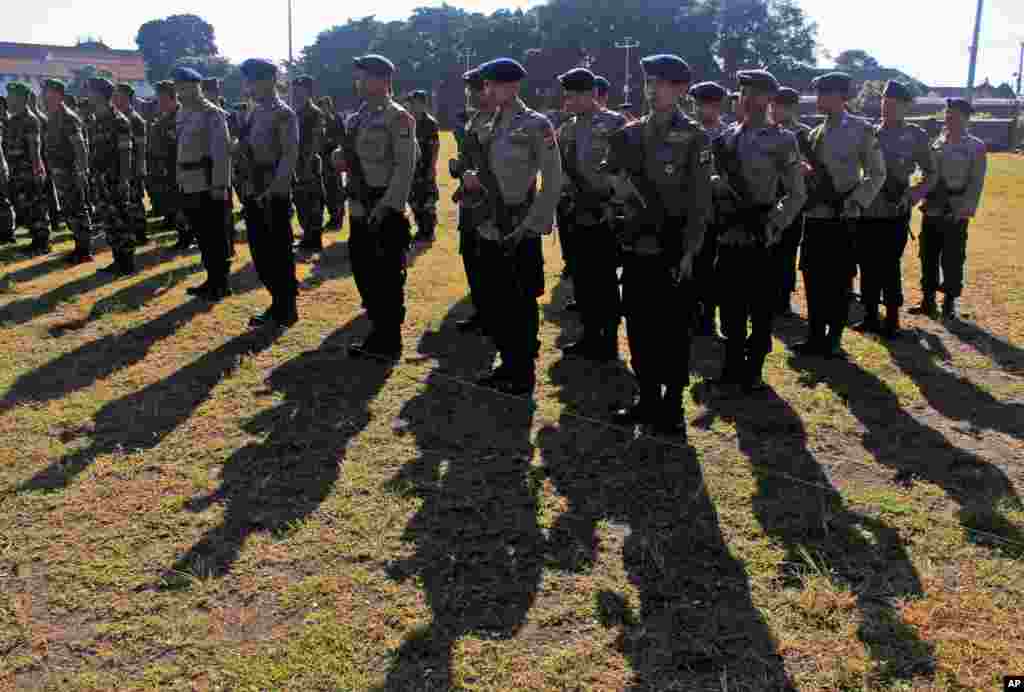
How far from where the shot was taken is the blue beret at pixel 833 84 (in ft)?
18.9

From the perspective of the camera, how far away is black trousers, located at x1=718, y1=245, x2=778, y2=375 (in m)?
5.53

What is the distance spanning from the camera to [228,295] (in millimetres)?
8305

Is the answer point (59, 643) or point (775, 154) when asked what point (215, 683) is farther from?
point (775, 154)

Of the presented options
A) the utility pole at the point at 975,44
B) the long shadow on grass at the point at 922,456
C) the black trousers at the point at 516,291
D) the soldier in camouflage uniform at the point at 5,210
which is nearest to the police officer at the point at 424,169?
the black trousers at the point at 516,291

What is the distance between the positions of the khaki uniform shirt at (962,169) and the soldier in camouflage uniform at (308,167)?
6.86 m

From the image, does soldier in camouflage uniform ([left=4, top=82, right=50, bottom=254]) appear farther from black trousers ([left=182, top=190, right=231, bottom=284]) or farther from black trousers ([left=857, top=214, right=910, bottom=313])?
black trousers ([left=857, top=214, right=910, bottom=313])

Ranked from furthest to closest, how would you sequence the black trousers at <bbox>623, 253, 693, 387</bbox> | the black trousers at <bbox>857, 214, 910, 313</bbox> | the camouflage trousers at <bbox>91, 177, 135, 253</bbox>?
the camouflage trousers at <bbox>91, 177, 135, 253</bbox> → the black trousers at <bbox>857, 214, 910, 313</bbox> → the black trousers at <bbox>623, 253, 693, 387</bbox>

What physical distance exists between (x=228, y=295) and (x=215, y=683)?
238 inches

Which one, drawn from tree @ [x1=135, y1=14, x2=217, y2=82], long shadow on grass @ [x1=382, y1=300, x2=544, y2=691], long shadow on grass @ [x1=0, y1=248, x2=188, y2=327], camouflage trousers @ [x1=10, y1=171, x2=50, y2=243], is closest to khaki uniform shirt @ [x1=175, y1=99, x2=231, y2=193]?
long shadow on grass @ [x1=0, y1=248, x2=188, y2=327]

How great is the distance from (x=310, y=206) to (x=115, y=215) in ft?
8.42

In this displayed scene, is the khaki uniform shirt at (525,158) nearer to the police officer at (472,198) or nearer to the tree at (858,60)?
the police officer at (472,198)

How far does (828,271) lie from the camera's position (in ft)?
20.8

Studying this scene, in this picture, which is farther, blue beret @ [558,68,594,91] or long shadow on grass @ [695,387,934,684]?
blue beret @ [558,68,594,91]

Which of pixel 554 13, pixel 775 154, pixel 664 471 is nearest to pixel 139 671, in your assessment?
pixel 664 471
